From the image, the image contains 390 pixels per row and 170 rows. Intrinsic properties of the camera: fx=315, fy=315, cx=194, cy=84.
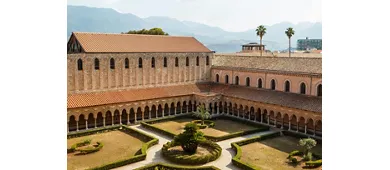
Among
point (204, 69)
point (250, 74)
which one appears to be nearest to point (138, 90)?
point (204, 69)

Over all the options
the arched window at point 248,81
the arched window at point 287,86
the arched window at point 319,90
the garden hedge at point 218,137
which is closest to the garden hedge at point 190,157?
Result: the garden hedge at point 218,137

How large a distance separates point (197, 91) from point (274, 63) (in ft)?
42.2

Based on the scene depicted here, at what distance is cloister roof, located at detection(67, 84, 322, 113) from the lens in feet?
126

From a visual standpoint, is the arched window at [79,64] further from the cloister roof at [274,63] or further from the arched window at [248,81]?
the arched window at [248,81]

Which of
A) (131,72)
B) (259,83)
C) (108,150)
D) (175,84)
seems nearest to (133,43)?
(131,72)

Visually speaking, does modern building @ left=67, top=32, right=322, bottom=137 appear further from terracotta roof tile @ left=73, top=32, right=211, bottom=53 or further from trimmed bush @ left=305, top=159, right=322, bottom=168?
trimmed bush @ left=305, top=159, right=322, bottom=168

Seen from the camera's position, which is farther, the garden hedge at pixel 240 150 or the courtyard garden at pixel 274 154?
the courtyard garden at pixel 274 154

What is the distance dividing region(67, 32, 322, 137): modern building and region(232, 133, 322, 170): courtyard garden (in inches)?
184

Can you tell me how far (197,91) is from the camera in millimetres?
50781

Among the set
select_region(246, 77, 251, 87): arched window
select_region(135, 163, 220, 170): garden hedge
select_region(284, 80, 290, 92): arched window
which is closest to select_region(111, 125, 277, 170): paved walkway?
select_region(135, 163, 220, 170): garden hedge

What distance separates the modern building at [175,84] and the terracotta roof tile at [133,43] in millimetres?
129

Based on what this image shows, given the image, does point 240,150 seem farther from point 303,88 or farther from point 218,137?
point 303,88

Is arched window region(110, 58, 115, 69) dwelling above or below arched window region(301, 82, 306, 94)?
above

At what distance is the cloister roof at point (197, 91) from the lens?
38.5 meters
